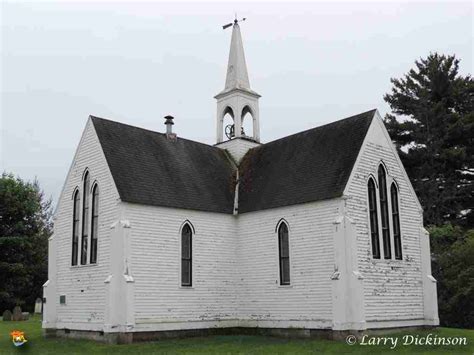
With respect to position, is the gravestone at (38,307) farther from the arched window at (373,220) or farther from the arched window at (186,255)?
the arched window at (373,220)

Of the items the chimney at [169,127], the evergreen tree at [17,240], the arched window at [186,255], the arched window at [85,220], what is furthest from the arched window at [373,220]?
the evergreen tree at [17,240]

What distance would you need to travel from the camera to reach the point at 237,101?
3566cm

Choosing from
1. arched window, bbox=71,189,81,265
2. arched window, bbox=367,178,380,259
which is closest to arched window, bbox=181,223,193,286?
arched window, bbox=71,189,81,265

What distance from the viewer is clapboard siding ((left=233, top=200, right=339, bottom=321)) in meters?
25.5

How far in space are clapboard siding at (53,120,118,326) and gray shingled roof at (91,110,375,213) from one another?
85 cm

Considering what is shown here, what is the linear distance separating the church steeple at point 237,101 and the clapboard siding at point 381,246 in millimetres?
10072

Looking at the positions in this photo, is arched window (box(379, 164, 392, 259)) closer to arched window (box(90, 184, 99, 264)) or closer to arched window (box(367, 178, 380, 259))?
arched window (box(367, 178, 380, 259))

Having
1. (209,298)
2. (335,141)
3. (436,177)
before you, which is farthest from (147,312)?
(436,177)

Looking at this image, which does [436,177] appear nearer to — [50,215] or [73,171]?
[73,171]

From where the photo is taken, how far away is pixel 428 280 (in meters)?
28.0

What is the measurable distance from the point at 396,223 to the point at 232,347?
10.5m

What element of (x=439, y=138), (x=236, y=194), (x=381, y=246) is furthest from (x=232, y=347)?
(x=439, y=138)

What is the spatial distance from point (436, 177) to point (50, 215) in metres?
44.0

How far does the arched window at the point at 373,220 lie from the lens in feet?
86.0
